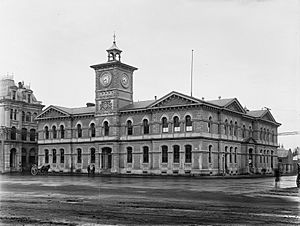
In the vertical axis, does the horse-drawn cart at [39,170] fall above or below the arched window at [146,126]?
below

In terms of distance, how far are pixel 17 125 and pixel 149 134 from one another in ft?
99.3

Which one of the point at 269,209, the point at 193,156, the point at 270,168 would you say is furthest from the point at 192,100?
the point at 269,209

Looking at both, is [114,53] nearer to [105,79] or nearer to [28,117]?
[105,79]

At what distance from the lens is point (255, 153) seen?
2484 inches

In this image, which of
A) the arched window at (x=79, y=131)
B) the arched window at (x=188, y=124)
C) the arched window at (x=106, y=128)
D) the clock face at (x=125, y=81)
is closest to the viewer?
the arched window at (x=188, y=124)

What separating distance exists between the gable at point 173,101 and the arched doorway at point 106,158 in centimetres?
944

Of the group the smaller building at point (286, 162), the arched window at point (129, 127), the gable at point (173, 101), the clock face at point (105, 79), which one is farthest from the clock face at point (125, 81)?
the smaller building at point (286, 162)

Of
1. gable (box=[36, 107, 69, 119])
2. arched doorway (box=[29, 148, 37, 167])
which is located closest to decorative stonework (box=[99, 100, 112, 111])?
gable (box=[36, 107, 69, 119])

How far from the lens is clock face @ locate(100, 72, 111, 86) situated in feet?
191

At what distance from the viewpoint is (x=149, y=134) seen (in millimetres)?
54406

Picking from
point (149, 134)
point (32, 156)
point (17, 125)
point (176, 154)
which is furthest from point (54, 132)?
point (176, 154)

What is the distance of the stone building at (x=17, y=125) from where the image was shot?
242 feet

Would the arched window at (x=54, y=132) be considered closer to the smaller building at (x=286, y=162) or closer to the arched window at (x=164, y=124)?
the arched window at (x=164, y=124)

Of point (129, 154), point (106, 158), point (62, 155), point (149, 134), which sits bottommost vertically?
point (106, 158)
